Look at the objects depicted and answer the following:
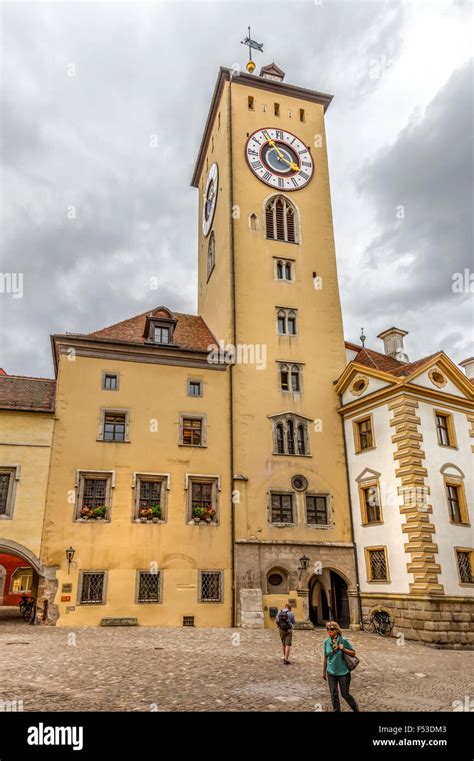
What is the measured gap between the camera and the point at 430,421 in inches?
987

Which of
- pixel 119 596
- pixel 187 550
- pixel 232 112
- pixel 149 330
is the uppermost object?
pixel 232 112

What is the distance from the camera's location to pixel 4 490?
915 inches

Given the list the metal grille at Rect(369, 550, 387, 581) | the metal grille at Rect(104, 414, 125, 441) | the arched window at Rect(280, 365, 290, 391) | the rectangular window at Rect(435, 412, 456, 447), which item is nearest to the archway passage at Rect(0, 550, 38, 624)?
the metal grille at Rect(104, 414, 125, 441)

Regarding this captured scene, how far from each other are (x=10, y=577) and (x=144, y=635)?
25.1 m

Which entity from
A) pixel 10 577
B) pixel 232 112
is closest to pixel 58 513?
pixel 10 577

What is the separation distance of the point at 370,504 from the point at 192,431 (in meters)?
8.79

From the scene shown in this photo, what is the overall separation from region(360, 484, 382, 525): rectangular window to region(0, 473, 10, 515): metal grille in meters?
15.5

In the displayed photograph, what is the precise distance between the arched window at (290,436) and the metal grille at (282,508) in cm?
225

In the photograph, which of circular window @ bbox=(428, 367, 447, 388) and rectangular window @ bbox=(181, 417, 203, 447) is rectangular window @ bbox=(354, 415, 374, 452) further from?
rectangular window @ bbox=(181, 417, 203, 447)

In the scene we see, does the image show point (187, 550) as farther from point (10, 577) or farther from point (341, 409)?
point (10, 577)

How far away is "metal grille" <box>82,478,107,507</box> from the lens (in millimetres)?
24031

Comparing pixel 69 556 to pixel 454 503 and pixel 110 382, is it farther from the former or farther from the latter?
pixel 454 503
